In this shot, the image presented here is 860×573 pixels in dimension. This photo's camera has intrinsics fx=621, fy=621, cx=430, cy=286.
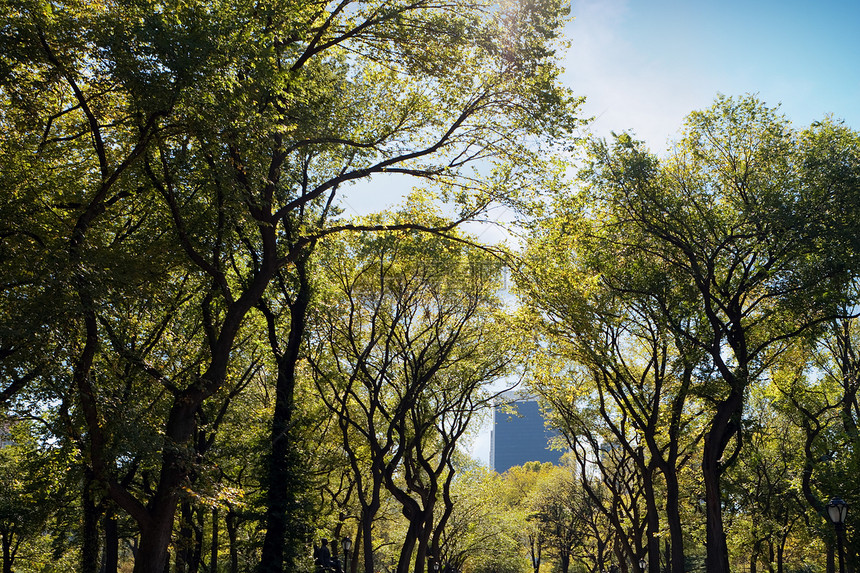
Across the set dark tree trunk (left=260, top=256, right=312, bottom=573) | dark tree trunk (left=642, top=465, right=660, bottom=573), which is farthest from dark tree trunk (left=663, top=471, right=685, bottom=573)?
dark tree trunk (left=260, top=256, right=312, bottom=573)

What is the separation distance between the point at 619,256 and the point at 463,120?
725cm

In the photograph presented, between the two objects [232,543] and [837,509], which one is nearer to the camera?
[837,509]

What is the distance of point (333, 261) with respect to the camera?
20828mm

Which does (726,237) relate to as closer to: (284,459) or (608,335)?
(608,335)

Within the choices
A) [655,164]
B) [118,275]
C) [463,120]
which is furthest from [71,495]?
[655,164]

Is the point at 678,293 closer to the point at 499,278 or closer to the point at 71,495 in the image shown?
the point at 499,278

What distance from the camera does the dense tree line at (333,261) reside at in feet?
33.1

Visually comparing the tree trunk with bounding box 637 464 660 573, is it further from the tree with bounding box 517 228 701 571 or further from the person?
the person

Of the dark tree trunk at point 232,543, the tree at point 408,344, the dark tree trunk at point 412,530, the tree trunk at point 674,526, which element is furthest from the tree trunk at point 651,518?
the dark tree trunk at point 232,543

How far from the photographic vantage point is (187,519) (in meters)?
21.3

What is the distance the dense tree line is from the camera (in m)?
10.1

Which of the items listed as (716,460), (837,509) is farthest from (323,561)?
(837,509)

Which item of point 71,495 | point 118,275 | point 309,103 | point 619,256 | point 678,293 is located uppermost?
point 309,103

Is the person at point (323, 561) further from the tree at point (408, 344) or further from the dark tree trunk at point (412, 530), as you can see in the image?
the dark tree trunk at point (412, 530)
